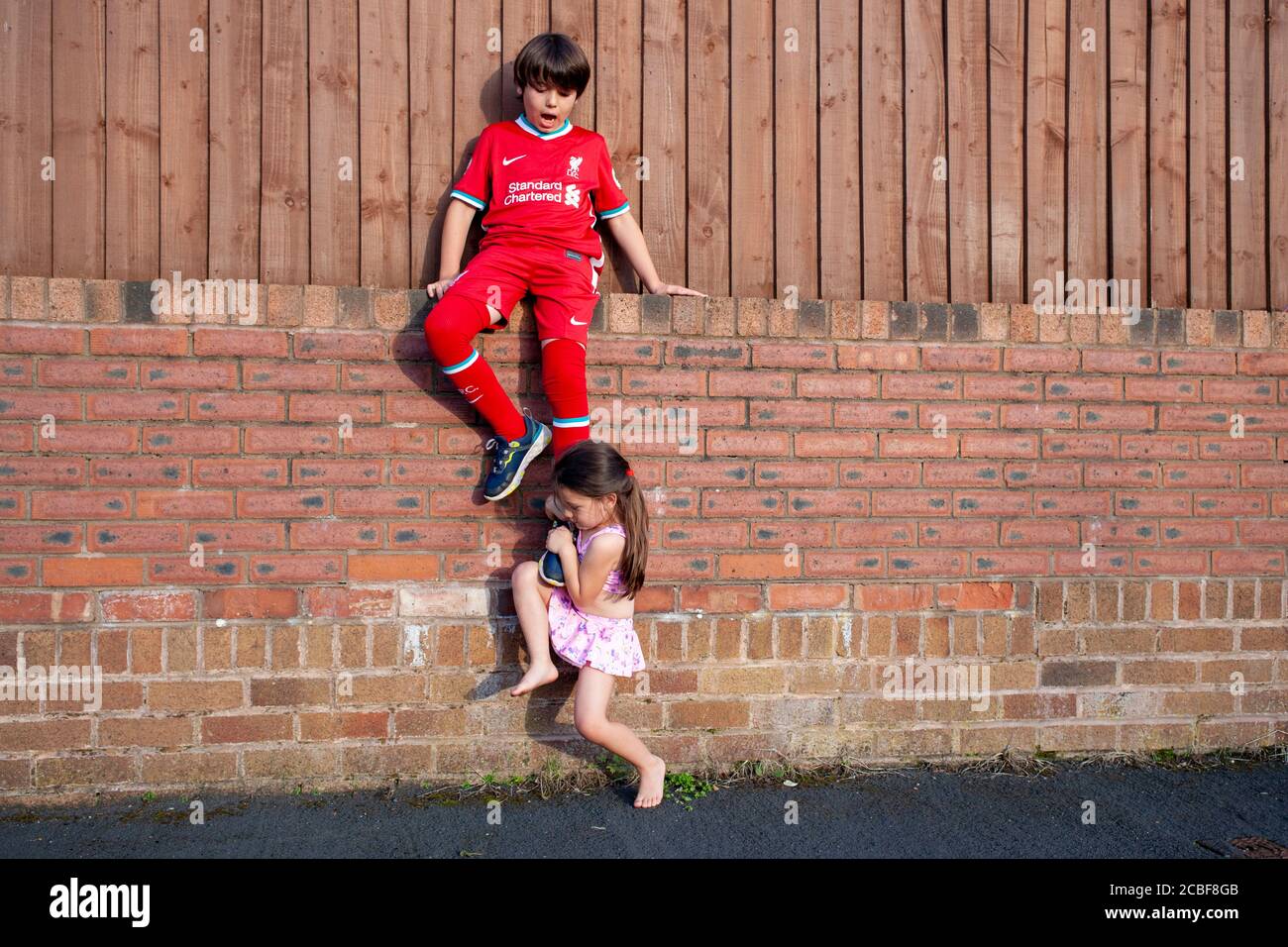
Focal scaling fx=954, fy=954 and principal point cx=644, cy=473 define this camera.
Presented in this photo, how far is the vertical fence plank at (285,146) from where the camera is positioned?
145 inches

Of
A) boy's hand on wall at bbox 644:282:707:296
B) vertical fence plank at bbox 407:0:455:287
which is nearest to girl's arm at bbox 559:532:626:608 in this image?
boy's hand on wall at bbox 644:282:707:296

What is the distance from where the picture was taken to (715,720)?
3781mm

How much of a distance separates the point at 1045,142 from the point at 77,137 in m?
3.88

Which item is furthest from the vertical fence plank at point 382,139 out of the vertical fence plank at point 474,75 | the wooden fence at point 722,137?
the vertical fence plank at point 474,75

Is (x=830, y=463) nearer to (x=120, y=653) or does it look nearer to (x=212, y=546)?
(x=212, y=546)

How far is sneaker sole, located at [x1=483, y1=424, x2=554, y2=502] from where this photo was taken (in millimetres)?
3516

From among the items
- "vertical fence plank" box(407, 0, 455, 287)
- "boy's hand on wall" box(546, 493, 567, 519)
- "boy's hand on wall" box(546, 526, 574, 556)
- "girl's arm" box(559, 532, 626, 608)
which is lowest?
"girl's arm" box(559, 532, 626, 608)

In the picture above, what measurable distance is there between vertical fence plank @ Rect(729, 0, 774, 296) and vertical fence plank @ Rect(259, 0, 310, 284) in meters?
1.69

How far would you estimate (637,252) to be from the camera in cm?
377

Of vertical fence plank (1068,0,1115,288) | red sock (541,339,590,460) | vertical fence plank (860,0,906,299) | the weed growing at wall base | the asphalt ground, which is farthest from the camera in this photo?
vertical fence plank (1068,0,1115,288)

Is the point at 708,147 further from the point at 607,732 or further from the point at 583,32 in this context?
the point at 607,732

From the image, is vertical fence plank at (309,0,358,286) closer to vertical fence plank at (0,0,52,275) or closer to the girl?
vertical fence plank at (0,0,52,275)

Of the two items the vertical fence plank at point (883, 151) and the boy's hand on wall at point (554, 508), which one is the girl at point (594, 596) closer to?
the boy's hand on wall at point (554, 508)

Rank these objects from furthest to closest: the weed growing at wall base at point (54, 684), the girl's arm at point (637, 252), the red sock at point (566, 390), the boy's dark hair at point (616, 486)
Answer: the girl's arm at point (637, 252)
the red sock at point (566, 390)
the weed growing at wall base at point (54, 684)
the boy's dark hair at point (616, 486)
